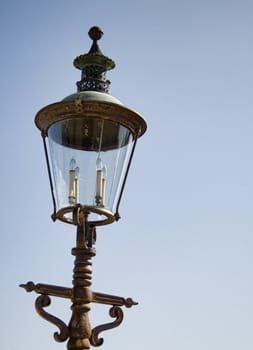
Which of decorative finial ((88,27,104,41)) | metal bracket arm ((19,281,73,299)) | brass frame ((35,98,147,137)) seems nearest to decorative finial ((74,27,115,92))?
decorative finial ((88,27,104,41))

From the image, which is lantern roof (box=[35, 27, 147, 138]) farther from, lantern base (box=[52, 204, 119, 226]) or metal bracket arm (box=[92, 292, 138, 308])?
metal bracket arm (box=[92, 292, 138, 308])

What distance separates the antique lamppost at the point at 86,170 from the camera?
4336mm

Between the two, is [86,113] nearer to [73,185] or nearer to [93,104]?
[93,104]

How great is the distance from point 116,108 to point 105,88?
0.31 m

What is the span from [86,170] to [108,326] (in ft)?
3.71

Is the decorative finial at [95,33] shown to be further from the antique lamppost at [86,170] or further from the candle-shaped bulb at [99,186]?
the candle-shaped bulb at [99,186]

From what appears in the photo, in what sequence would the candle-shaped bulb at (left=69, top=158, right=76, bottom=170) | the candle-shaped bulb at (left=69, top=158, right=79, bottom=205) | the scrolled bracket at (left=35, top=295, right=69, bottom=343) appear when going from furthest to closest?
1. the candle-shaped bulb at (left=69, top=158, right=76, bottom=170)
2. the candle-shaped bulb at (left=69, top=158, right=79, bottom=205)
3. the scrolled bracket at (left=35, top=295, right=69, bottom=343)

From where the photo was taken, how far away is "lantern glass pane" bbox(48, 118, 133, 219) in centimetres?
445

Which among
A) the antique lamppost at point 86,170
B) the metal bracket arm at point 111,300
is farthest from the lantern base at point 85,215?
the metal bracket arm at point 111,300

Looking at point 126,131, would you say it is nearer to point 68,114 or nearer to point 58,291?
point 68,114

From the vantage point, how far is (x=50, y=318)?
4266 mm

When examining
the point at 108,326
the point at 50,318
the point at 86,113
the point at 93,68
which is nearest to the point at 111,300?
the point at 108,326

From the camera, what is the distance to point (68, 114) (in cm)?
454

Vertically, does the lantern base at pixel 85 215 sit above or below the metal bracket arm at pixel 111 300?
above
